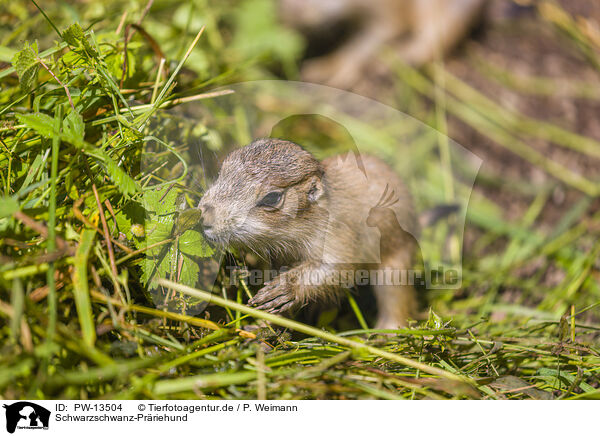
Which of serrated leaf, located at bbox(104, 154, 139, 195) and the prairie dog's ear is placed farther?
the prairie dog's ear

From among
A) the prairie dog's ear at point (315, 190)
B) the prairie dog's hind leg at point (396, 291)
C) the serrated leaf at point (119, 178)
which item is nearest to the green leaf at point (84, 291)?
the serrated leaf at point (119, 178)

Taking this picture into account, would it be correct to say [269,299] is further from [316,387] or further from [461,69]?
[461,69]

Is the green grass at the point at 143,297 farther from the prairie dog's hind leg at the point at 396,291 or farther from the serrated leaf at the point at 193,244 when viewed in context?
the prairie dog's hind leg at the point at 396,291

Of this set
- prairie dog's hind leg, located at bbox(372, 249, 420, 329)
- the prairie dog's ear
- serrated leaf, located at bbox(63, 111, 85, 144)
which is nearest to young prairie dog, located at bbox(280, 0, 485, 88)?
prairie dog's hind leg, located at bbox(372, 249, 420, 329)

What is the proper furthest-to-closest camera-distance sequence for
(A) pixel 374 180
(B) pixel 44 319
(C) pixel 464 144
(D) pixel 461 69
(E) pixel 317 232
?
(D) pixel 461 69 < (C) pixel 464 144 < (A) pixel 374 180 < (E) pixel 317 232 < (B) pixel 44 319

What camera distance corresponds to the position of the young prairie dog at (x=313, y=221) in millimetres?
2736

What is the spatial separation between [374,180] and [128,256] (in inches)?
72.8

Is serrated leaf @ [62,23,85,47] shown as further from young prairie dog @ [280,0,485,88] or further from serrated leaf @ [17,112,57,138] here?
young prairie dog @ [280,0,485,88]

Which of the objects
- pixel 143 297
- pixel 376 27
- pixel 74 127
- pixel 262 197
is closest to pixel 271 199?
pixel 262 197

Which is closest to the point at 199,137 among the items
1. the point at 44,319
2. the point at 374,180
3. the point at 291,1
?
the point at 374,180

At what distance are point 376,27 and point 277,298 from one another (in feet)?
14.8

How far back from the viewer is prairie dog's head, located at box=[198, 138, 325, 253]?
2684 mm

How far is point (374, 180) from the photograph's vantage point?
11.3ft

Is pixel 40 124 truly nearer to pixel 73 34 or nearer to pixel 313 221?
pixel 73 34
